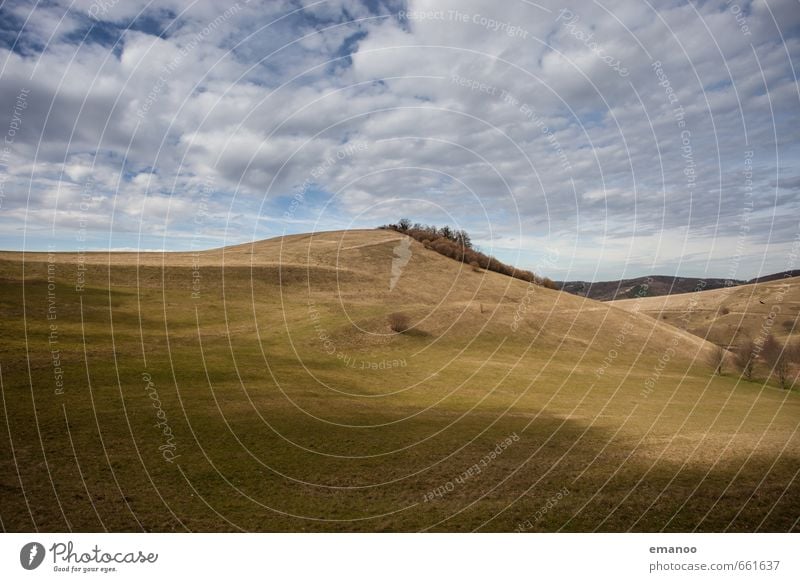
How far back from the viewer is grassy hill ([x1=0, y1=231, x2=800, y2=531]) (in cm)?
1281

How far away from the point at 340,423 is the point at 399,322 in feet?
103

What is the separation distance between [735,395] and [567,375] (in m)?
17.2

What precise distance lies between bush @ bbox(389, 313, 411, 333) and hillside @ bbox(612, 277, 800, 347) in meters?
78.8

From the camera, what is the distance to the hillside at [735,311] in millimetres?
100938

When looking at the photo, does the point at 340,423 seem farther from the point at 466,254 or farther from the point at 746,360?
the point at 466,254

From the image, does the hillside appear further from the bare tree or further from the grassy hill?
the grassy hill

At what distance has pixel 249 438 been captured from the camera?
59.9ft

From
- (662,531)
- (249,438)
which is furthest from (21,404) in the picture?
(662,531)

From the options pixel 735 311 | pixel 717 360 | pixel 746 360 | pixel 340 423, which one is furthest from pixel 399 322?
pixel 735 311

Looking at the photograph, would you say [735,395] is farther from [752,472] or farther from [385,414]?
[385,414]

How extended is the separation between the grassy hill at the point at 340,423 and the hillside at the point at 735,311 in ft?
197

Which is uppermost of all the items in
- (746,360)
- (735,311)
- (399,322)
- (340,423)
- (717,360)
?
(399,322)

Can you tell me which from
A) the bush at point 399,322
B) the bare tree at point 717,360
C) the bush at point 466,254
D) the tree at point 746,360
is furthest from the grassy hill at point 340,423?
the bush at point 466,254

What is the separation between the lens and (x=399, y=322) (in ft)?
174
